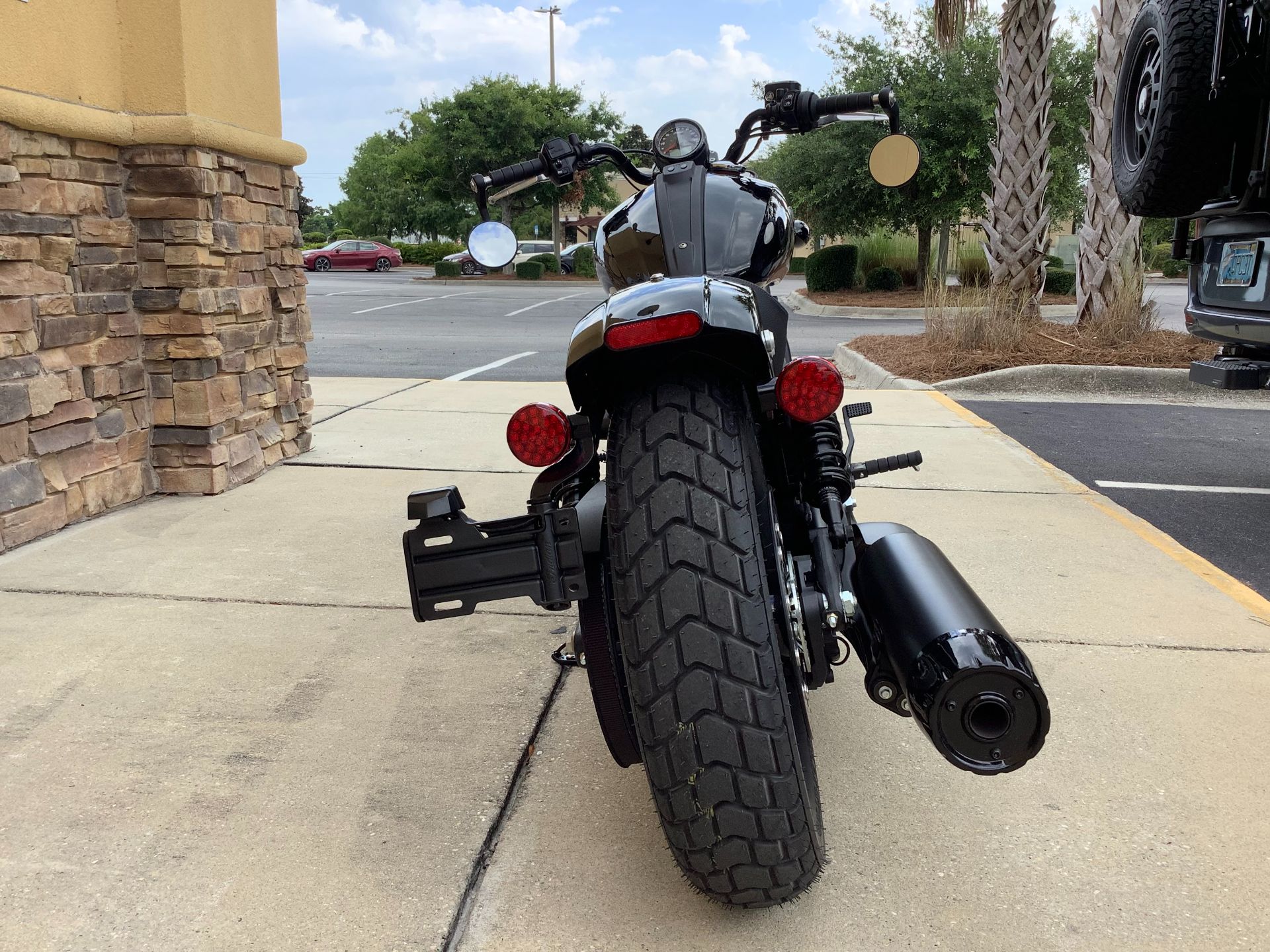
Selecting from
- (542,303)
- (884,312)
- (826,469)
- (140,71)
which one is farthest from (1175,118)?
(542,303)

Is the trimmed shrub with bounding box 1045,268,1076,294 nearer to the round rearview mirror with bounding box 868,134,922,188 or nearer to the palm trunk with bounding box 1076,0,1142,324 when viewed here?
the palm trunk with bounding box 1076,0,1142,324

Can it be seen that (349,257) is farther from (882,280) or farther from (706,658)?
(706,658)

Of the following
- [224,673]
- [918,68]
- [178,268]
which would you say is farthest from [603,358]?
[918,68]

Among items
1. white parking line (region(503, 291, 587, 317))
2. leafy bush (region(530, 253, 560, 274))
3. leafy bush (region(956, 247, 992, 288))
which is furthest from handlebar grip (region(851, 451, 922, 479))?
leafy bush (region(530, 253, 560, 274))

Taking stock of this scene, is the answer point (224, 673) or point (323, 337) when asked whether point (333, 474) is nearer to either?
point (224, 673)

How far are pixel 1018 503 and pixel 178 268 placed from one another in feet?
13.5

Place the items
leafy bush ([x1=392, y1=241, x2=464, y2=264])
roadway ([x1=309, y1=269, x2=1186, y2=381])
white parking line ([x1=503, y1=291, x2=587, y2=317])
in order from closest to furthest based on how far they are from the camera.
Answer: roadway ([x1=309, y1=269, x2=1186, y2=381]) < white parking line ([x1=503, y1=291, x2=587, y2=317]) < leafy bush ([x1=392, y1=241, x2=464, y2=264])

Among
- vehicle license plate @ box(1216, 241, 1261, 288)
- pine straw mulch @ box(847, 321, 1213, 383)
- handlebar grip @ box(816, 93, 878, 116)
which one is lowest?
pine straw mulch @ box(847, 321, 1213, 383)

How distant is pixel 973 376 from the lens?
29.3 feet

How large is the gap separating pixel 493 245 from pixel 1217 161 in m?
3.53

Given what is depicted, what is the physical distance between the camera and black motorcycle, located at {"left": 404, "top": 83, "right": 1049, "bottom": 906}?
174 centimetres

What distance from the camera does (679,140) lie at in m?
2.56

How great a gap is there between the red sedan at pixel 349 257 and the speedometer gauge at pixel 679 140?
43.0 metres

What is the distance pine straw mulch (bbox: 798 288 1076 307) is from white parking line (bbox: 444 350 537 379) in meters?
9.80
